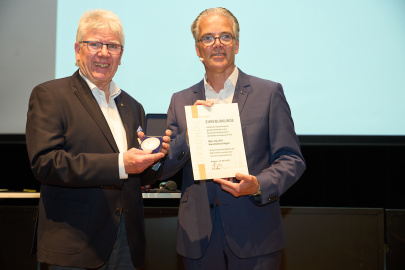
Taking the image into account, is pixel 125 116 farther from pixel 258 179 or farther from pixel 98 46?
pixel 258 179

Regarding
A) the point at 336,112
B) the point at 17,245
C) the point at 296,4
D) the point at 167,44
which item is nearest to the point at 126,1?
the point at 167,44

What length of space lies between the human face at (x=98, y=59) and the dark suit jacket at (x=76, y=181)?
0.10 metres

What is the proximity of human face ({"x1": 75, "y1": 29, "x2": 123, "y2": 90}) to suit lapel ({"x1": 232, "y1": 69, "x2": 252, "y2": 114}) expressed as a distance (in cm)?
61

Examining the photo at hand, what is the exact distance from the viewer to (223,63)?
6.70 feet

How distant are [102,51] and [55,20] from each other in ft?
6.92

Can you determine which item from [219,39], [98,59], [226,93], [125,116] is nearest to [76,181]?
[125,116]

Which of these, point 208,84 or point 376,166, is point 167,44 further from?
point 376,166

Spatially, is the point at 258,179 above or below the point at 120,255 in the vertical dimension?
above

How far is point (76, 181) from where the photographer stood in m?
1.61

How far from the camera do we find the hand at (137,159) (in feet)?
5.32

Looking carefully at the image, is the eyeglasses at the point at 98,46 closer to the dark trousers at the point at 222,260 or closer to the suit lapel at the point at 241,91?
the suit lapel at the point at 241,91

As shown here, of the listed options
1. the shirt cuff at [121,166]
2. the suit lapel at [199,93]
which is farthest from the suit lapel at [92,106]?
the suit lapel at [199,93]

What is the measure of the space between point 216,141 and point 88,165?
572 mm

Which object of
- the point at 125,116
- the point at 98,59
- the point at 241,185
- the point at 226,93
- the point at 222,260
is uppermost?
the point at 98,59
